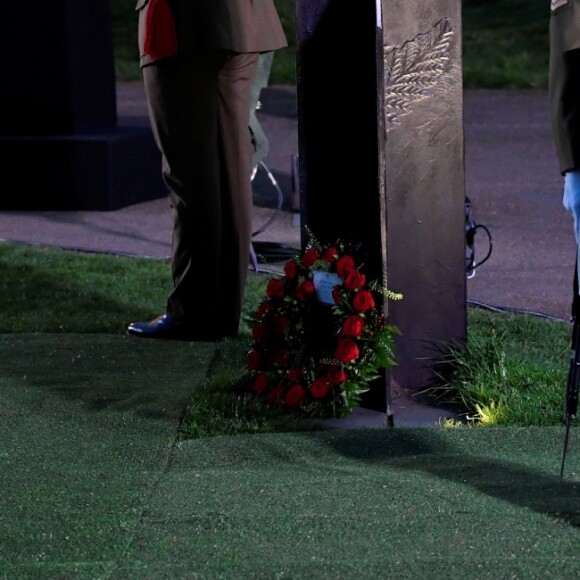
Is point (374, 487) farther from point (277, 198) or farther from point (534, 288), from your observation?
point (277, 198)

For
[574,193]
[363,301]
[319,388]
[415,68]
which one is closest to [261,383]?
[319,388]

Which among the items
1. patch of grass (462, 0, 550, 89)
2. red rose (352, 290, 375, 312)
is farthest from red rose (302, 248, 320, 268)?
patch of grass (462, 0, 550, 89)

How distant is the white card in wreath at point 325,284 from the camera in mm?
4395

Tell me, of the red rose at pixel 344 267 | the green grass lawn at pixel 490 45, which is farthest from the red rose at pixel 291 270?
the green grass lawn at pixel 490 45

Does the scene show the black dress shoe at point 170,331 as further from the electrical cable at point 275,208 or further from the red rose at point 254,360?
the electrical cable at point 275,208

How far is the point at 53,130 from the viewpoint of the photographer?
9.20m

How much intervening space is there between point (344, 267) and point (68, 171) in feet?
16.1

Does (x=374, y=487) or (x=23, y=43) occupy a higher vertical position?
(x=23, y=43)

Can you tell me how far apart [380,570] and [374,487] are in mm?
569

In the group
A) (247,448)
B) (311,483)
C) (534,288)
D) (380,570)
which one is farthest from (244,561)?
(534,288)

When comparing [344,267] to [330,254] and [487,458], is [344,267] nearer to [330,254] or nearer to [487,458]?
[330,254]

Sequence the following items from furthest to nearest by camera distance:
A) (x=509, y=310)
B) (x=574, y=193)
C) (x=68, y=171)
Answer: (x=68, y=171) < (x=509, y=310) < (x=574, y=193)

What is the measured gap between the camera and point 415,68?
4453mm

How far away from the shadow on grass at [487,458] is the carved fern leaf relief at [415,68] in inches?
40.1
